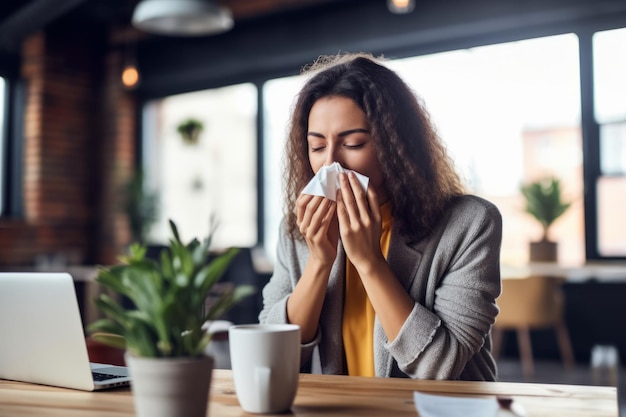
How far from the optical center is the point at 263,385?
907 mm

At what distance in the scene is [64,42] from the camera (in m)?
6.22

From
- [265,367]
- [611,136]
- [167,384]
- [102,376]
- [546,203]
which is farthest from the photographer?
[611,136]

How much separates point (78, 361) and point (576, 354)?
4.56 metres

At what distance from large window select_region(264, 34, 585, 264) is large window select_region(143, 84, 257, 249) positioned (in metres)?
1.19

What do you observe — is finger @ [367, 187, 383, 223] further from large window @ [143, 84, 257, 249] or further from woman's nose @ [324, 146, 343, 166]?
large window @ [143, 84, 257, 249]

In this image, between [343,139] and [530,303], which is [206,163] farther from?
[343,139]

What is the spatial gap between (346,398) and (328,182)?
0.54 metres

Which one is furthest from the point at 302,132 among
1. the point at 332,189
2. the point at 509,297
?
the point at 509,297

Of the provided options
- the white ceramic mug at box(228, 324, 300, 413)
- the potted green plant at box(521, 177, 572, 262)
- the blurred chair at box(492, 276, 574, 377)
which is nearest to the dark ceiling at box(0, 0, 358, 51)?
the potted green plant at box(521, 177, 572, 262)

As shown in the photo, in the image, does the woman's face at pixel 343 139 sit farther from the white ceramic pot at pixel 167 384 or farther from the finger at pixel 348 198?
the white ceramic pot at pixel 167 384

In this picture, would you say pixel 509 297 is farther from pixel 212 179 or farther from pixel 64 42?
pixel 64 42

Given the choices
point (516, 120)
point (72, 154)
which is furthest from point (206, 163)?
point (516, 120)

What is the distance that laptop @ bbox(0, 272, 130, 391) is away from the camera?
104cm

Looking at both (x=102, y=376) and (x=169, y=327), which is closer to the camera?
(x=169, y=327)
